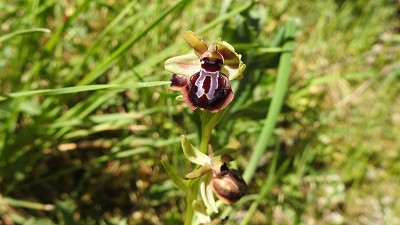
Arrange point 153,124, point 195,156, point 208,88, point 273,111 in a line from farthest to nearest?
1. point 153,124
2. point 273,111
3. point 195,156
4. point 208,88

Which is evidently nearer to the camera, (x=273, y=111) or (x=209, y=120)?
(x=209, y=120)

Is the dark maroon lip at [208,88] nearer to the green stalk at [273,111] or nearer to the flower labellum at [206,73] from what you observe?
the flower labellum at [206,73]

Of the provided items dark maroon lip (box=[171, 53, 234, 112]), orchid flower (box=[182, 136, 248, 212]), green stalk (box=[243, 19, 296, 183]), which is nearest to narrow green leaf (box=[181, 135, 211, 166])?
orchid flower (box=[182, 136, 248, 212])

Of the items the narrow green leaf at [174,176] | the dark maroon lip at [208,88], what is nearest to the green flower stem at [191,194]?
the narrow green leaf at [174,176]

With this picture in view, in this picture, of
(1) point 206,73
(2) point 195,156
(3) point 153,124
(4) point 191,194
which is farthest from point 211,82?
(3) point 153,124

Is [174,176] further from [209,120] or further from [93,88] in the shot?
[93,88]

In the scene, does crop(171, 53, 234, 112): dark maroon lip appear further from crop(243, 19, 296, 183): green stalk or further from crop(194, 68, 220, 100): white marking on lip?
crop(243, 19, 296, 183): green stalk
